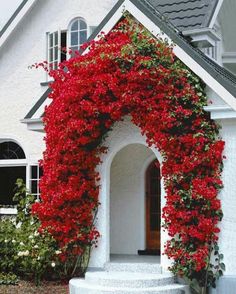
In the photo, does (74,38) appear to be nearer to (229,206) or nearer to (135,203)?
(135,203)

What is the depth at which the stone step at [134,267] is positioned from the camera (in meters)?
13.4

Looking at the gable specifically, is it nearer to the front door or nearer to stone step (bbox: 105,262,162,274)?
the front door

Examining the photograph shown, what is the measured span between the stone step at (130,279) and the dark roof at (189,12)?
227 inches

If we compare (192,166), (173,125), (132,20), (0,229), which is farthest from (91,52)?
(0,229)

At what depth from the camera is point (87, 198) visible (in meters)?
14.0

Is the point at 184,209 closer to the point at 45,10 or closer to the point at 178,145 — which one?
the point at 178,145

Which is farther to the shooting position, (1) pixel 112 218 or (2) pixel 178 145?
(1) pixel 112 218

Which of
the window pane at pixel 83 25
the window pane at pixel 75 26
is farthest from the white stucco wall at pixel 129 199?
the window pane at pixel 75 26

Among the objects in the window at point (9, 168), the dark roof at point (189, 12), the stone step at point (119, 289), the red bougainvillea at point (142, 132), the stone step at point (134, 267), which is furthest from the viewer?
the window at point (9, 168)

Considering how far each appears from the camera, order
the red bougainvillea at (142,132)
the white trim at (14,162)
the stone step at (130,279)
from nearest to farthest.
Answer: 1. the stone step at (130,279)
2. the red bougainvillea at (142,132)
3. the white trim at (14,162)

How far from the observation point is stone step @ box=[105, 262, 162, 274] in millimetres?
13438

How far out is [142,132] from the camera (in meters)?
13.3

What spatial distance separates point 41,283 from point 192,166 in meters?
4.23

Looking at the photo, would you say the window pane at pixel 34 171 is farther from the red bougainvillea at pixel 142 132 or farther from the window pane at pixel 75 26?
the red bougainvillea at pixel 142 132
